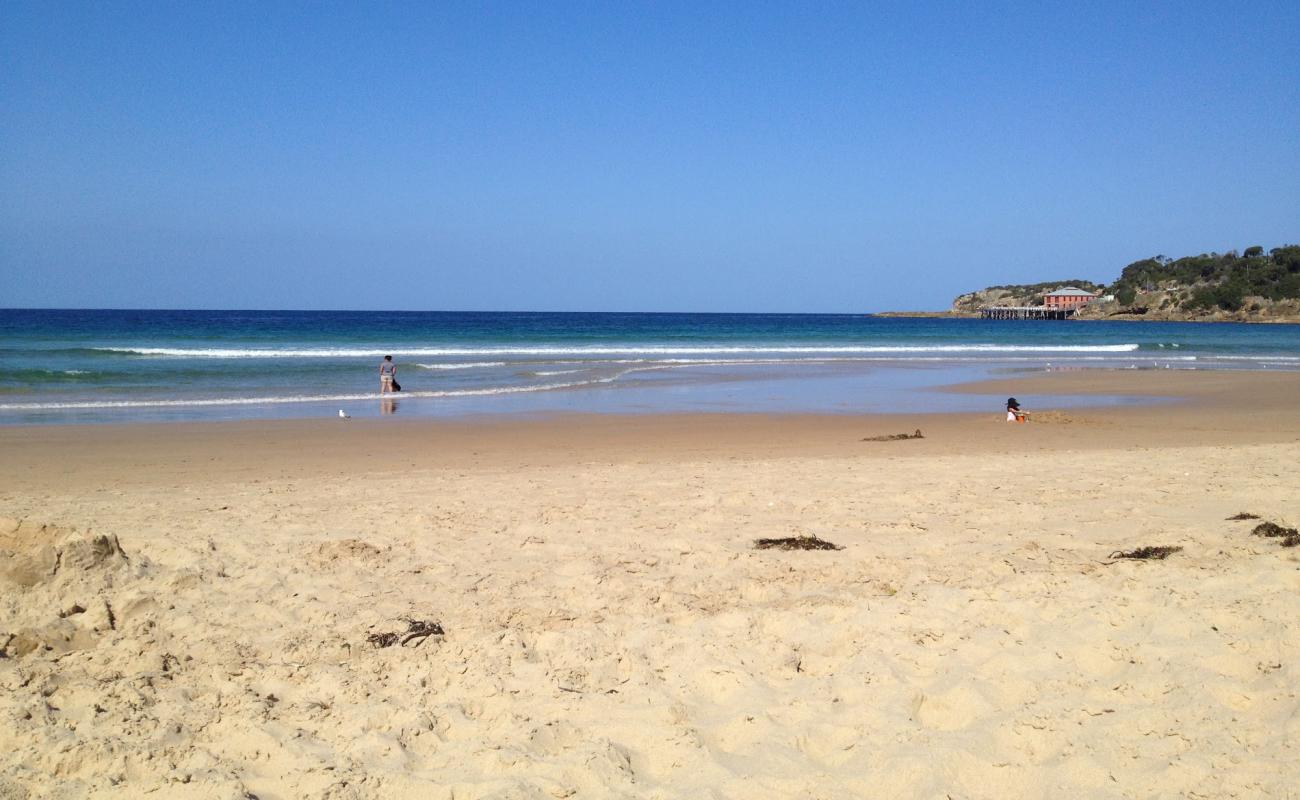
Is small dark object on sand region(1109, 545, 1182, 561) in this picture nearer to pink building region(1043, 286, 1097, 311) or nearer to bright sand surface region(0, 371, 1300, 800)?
bright sand surface region(0, 371, 1300, 800)

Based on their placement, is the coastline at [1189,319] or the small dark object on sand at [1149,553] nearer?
the small dark object on sand at [1149,553]

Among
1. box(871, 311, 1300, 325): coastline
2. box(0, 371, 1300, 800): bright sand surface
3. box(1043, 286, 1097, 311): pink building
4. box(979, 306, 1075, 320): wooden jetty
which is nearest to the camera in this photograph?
box(0, 371, 1300, 800): bright sand surface

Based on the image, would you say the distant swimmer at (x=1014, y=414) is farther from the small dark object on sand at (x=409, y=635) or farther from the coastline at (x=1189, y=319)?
the coastline at (x=1189, y=319)

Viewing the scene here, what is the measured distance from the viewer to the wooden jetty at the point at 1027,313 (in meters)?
128

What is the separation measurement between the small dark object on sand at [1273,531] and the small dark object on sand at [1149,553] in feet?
2.48

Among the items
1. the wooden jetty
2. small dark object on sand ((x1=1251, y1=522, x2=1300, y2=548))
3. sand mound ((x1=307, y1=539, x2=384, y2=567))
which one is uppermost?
the wooden jetty

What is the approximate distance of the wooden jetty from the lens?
128 m

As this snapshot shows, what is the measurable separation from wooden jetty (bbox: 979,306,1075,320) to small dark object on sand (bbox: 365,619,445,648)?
137 m

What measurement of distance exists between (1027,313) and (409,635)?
5554 inches

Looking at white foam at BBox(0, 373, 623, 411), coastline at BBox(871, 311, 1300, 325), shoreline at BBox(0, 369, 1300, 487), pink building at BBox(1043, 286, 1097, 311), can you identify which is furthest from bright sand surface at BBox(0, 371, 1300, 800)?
pink building at BBox(1043, 286, 1097, 311)

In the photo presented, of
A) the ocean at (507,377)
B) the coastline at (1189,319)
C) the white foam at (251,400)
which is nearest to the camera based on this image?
the white foam at (251,400)

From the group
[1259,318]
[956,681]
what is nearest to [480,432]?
[956,681]

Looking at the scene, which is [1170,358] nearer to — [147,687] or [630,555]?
[630,555]

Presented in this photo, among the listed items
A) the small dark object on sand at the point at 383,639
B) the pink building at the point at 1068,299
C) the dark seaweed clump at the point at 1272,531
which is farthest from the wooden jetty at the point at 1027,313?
the small dark object on sand at the point at 383,639
